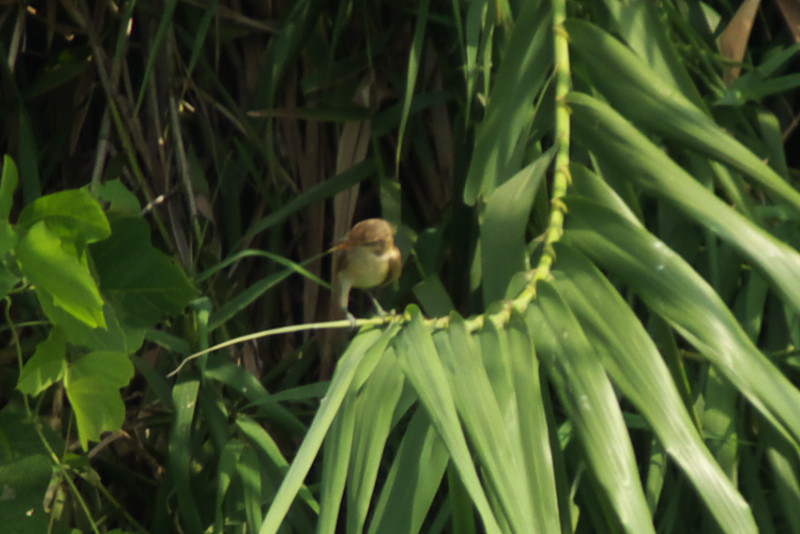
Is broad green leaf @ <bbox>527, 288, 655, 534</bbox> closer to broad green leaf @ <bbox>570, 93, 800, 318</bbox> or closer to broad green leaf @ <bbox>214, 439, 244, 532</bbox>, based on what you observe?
broad green leaf @ <bbox>570, 93, 800, 318</bbox>

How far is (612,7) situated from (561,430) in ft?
1.74

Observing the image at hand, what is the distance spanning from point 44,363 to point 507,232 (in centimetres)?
61

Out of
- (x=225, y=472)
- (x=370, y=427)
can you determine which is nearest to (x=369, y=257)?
(x=225, y=472)

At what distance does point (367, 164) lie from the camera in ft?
6.75

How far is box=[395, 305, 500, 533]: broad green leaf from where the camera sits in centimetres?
104

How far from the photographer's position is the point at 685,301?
121 centimetres

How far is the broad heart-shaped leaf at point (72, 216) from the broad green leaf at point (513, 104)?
1.39 feet

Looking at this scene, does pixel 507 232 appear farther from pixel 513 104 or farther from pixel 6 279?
pixel 6 279

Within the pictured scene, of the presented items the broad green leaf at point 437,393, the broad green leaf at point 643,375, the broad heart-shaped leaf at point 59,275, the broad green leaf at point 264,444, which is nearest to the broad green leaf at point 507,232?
the broad green leaf at point 643,375

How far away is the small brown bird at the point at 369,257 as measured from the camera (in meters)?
1.81

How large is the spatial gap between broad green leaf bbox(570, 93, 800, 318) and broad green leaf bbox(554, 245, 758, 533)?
13 centimetres

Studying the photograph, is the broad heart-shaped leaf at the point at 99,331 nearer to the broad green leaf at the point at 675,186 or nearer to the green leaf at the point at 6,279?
the green leaf at the point at 6,279

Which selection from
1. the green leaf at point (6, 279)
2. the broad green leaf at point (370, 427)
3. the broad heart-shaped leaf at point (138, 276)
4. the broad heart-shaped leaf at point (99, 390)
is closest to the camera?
the broad green leaf at point (370, 427)

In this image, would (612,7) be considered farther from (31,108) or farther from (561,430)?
(31,108)
